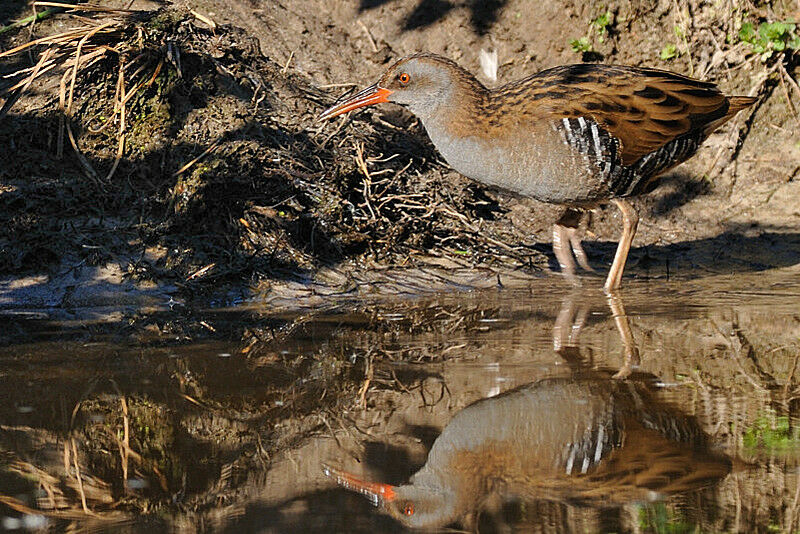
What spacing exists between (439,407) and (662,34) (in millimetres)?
4923

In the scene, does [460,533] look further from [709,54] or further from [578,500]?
[709,54]

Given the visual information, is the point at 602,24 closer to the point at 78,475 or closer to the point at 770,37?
the point at 770,37

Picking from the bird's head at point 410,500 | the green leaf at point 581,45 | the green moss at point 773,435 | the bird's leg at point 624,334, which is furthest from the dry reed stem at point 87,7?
the green moss at point 773,435

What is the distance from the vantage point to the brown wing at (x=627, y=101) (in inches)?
223

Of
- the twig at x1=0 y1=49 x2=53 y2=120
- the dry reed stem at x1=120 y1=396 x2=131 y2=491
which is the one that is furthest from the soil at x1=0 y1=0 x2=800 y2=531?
the twig at x1=0 y1=49 x2=53 y2=120

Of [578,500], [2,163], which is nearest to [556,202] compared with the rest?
[578,500]

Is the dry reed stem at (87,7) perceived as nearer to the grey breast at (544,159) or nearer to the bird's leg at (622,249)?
the grey breast at (544,159)

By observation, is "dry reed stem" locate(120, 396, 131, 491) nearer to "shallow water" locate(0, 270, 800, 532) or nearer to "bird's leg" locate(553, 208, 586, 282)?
"shallow water" locate(0, 270, 800, 532)

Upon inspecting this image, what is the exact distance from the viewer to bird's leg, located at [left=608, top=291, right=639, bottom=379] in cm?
428

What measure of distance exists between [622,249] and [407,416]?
8.87 ft

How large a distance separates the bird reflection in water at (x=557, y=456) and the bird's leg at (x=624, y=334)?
157mm

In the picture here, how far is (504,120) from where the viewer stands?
5691 millimetres

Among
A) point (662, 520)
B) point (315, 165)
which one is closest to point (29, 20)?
point (315, 165)

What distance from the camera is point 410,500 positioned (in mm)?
2969
